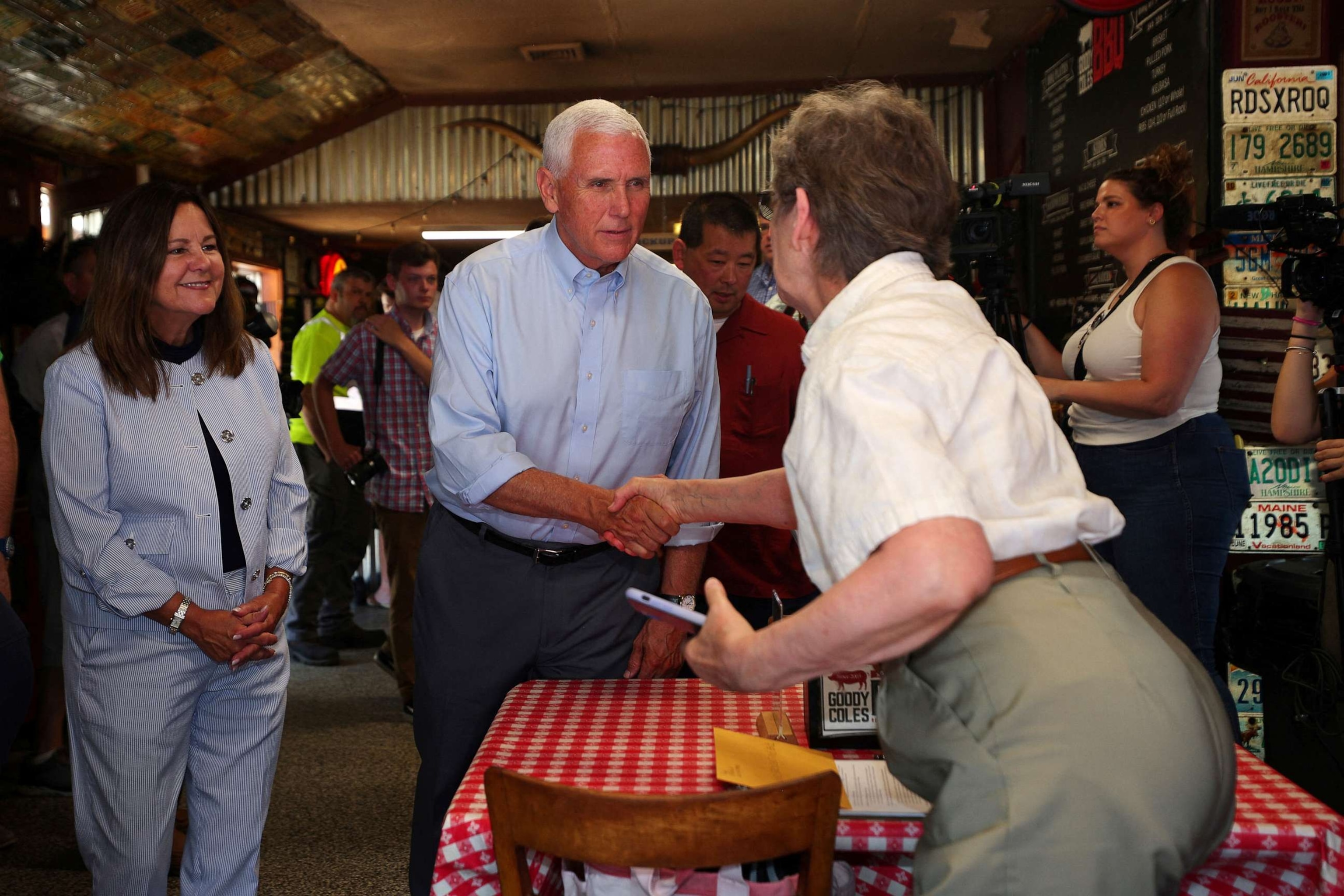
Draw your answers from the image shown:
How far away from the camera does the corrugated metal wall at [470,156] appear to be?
6.98m

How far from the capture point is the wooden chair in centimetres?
123

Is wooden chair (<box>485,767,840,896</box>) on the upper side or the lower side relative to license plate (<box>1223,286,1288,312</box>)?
lower

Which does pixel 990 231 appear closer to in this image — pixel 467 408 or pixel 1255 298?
pixel 1255 298

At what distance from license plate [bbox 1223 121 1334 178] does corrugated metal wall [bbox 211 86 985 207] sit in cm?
309

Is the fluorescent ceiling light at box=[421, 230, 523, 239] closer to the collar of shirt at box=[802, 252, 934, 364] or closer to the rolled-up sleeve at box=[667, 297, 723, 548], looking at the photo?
the rolled-up sleeve at box=[667, 297, 723, 548]

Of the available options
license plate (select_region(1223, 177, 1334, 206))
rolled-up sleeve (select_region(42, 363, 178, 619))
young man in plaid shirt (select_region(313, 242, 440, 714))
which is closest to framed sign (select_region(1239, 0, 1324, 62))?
license plate (select_region(1223, 177, 1334, 206))

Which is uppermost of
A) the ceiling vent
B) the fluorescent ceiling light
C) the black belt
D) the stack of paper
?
the ceiling vent

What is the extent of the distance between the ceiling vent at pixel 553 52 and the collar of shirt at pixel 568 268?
12.9 feet

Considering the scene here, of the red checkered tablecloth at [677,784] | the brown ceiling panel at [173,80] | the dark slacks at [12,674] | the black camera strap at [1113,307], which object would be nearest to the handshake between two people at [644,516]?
the red checkered tablecloth at [677,784]

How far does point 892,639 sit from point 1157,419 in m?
2.21

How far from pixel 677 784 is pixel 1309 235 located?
2.58 metres

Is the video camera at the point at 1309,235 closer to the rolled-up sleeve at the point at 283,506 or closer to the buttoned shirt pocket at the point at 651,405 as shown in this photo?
the buttoned shirt pocket at the point at 651,405

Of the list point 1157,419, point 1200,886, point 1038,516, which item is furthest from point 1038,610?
point 1157,419

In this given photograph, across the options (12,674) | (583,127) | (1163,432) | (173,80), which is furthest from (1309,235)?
(173,80)
